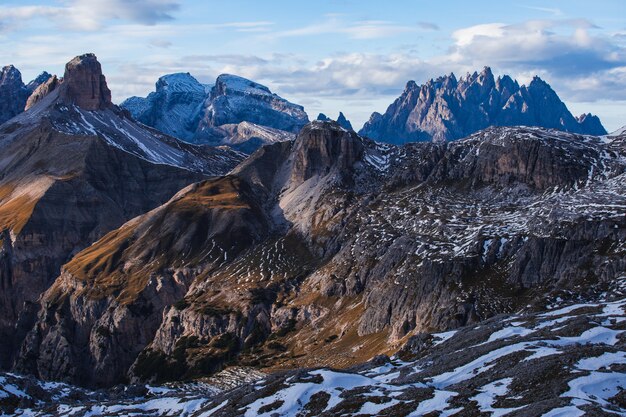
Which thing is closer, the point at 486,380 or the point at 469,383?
the point at 486,380

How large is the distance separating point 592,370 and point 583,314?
5388cm

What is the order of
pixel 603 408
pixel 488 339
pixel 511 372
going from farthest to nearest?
1. pixel 488 339
2. pixel 511 372
3. pixel 603 408

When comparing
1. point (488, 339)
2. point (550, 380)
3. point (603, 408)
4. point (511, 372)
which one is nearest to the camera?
point (603, 408)

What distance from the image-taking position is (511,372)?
119m

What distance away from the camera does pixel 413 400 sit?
112m

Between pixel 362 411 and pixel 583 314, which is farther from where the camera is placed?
pixel 583 314

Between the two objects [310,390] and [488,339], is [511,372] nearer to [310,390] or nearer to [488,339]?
[310,390]

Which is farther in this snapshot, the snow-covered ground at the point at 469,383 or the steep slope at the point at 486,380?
the snow-covered ground at the point at 469,383

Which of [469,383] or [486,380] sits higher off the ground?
[486,380]

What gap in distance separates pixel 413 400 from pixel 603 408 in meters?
24.8

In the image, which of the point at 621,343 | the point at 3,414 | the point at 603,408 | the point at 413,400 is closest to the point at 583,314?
the point at 621,343

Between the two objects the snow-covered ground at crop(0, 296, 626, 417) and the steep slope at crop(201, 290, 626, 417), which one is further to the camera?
the snow-covered ground at crop(0, 296, 626, 417)

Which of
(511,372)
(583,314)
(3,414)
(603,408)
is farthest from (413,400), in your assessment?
(3,414)

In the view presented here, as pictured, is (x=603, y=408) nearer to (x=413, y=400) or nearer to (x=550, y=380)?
(x=550, y=380)
